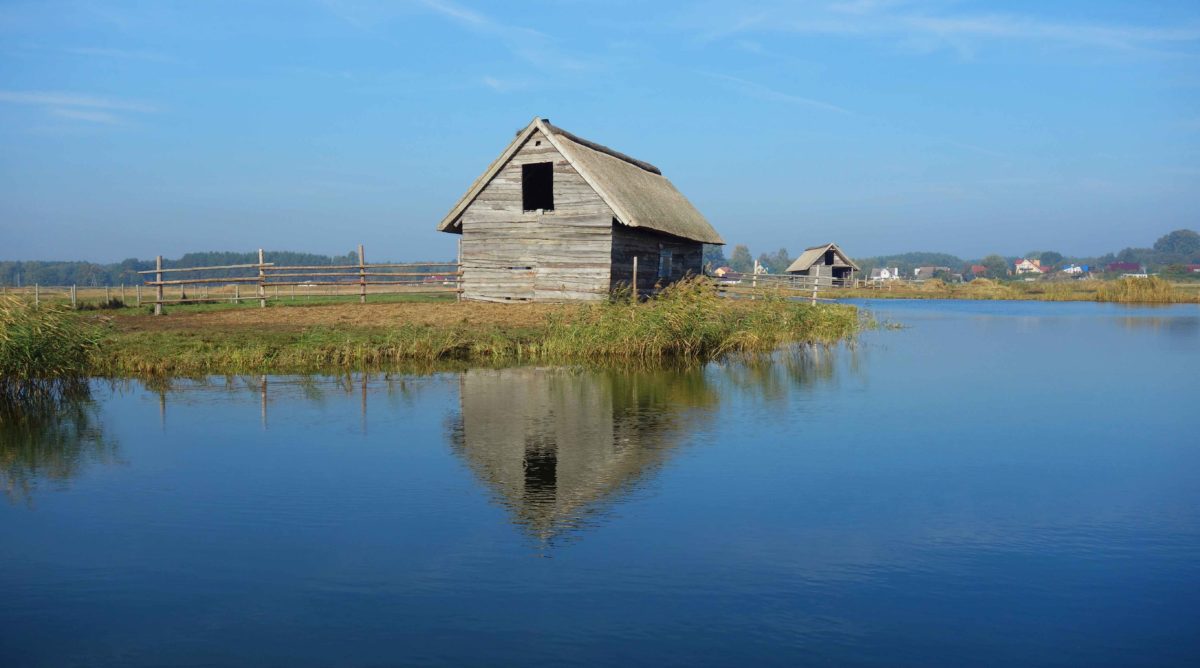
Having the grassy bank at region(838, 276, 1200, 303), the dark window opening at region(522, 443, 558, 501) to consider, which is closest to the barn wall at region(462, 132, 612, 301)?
the dark window opening at region(522, 443, 558, 501)

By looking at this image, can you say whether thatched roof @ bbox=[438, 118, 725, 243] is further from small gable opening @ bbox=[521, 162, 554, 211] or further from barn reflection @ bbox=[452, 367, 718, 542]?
barn reflection @ bbox=[452, 367, 718, 542]

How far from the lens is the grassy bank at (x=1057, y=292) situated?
58469 mm

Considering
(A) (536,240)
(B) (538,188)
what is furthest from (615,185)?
(B) (538,188)

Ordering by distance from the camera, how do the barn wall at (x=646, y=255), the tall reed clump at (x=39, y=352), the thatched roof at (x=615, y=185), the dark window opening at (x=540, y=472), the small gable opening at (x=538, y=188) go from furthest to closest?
the small gable opening at (x=538, y=188)
the barn wall at (x=646, y=255)
the thatched roof at (x=615, y=185)
the tall reed clump at (x=39, y=352)
the dark window opening at (x=540, y=472)

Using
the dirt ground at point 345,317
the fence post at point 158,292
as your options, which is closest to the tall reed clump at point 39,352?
the dirt ground at point 345,317

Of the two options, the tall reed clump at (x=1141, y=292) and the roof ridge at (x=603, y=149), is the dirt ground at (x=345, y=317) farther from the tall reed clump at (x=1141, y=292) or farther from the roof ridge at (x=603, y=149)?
the tall reed clump at (x=1141, y=292)

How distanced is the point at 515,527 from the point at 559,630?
2.25 m

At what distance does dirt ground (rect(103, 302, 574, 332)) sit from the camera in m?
24.4

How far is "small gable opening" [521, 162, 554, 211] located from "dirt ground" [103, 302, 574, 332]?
5362mm

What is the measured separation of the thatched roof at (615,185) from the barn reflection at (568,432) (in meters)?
10.7

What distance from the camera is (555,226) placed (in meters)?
29.7

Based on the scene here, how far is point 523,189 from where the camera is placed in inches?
1213

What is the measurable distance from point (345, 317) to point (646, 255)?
11198mm

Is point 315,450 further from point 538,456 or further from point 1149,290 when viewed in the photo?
point 1149,290
